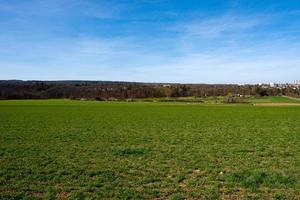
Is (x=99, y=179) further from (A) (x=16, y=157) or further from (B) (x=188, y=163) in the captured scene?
(A) (x=16, y=157)

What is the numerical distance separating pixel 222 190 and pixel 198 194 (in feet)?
2.68

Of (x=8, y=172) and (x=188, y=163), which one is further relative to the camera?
(x=188, y=163)

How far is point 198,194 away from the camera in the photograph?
8875mm

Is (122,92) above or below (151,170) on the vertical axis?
above

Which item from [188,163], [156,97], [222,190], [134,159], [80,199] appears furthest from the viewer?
[156,97]

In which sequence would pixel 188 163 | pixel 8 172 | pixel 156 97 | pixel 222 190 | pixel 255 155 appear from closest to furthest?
pixel 222 190
pixel 8 172
pixel 188 163
pixel 255 155
pixel 156 97

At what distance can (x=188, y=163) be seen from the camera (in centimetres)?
1321

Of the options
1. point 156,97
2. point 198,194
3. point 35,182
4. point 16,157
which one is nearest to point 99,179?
point 35,182

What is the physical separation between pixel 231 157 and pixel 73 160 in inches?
258

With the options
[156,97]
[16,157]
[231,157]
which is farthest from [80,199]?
[156,97]

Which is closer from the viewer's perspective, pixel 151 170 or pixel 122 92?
pixel 151 170

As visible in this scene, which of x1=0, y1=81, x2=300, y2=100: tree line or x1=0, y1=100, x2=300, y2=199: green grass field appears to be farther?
x1=0, y1=81, x2=300, y2=100: tree line

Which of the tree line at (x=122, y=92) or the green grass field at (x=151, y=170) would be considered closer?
the green grass field at (x=151, y=170)

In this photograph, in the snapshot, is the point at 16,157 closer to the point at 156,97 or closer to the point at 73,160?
the point at 73,160
